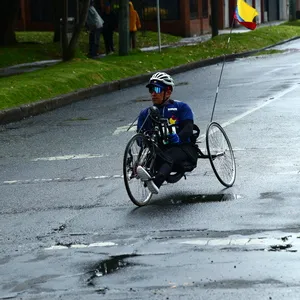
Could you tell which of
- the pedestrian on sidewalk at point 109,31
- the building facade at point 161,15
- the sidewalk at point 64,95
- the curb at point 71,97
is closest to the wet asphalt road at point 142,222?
the curb at point 71,97

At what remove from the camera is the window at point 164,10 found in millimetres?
48469

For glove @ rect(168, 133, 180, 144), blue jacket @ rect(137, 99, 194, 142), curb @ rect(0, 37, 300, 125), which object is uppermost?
blue jacket @ rect(137, 99, 194, 142)

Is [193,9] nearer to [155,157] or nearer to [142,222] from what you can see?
[155,157]

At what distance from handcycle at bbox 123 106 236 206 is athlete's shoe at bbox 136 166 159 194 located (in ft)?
0.16

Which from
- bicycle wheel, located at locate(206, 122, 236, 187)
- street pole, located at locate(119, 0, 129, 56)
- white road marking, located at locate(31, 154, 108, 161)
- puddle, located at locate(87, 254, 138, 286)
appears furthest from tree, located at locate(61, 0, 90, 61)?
puddle, located at locate(87, 254, 138, 286)

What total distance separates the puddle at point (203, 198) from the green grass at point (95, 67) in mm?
9344

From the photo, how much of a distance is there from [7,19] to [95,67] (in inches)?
377

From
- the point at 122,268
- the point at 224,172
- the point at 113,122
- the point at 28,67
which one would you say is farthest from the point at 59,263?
the point at 28,67

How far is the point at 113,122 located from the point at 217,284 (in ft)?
34.8

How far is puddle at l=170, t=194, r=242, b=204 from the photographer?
10016 millimetres

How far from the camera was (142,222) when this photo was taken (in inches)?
359

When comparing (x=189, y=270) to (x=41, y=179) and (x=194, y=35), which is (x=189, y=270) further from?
(x=194, y=35)

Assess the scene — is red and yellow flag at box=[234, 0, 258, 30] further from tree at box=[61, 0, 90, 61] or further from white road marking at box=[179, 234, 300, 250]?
tree at box=[61, 0, 90, 61]

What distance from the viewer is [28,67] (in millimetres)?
28453
